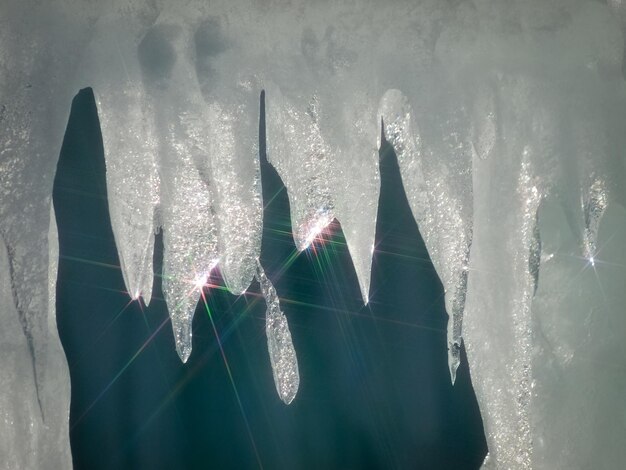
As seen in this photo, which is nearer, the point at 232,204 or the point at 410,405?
the point at 232,204

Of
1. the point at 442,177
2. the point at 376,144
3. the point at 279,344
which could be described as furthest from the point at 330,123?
the point at 279,344

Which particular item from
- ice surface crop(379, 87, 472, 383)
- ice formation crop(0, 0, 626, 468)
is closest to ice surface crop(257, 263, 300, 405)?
ice formation crop(0, 0, 626, 468)

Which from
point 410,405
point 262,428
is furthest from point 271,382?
point 410,405

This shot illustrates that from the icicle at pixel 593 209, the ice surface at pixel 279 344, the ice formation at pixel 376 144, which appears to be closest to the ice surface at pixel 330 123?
the ice formation at pixel 376 144

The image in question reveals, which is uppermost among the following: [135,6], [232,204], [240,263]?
[135,6]

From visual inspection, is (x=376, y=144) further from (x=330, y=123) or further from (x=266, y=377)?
(x=266, y=377)

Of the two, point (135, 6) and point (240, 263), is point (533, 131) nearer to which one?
point (240, 263)

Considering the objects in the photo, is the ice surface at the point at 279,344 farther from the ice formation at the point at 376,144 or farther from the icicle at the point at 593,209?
the icicle at the point at 593,209
